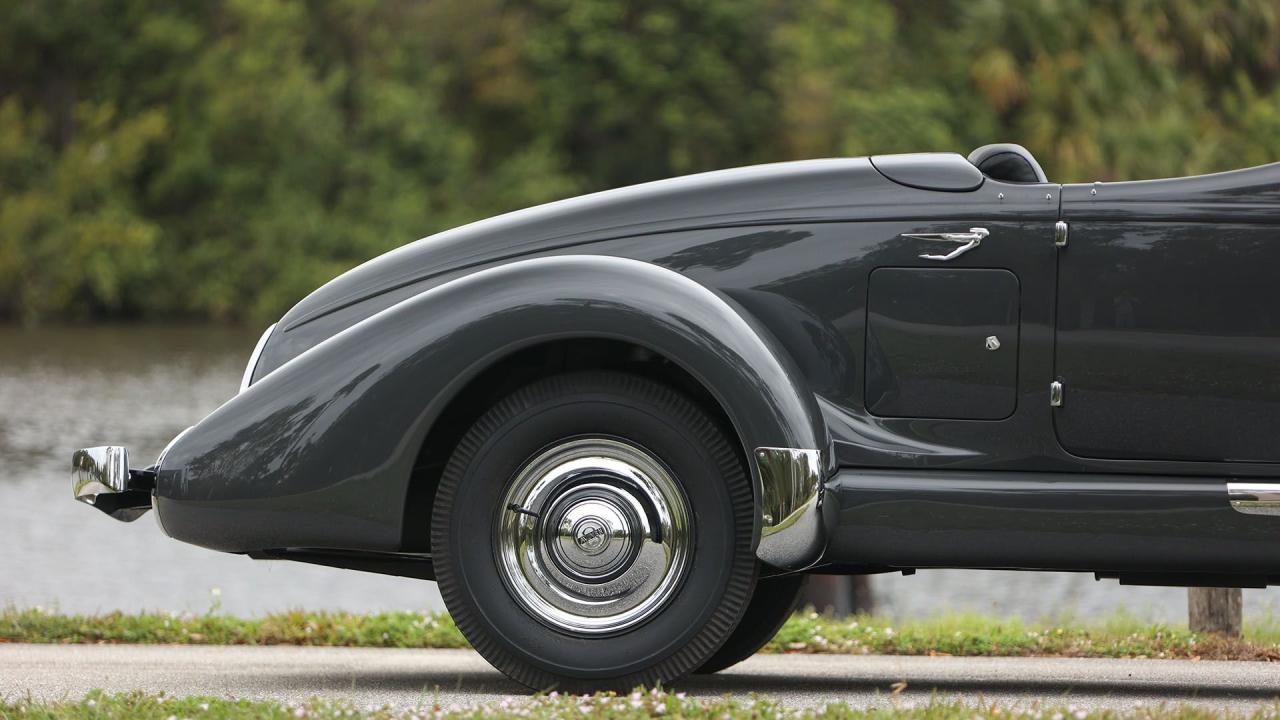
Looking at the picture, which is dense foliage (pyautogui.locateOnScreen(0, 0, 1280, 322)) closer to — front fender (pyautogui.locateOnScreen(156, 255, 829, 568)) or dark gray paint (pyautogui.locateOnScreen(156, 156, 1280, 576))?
dark gray paint (pyautogui.locateOnScreen(156, 156, 1280, 576))

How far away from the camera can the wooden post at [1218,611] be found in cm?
680

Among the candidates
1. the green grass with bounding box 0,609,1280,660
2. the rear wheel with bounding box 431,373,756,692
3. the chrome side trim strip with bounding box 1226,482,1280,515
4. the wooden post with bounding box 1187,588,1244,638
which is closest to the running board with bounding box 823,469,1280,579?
the chrome side trim strip with bounding box 1226,482,1280,515

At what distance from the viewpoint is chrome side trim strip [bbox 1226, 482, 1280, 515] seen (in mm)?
4570

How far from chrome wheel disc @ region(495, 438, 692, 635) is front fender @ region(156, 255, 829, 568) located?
283 millimetres

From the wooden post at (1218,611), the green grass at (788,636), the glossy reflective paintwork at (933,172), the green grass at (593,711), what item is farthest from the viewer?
the wooden post at (1218,611)

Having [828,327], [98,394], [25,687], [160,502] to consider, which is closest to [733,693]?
[828,327]

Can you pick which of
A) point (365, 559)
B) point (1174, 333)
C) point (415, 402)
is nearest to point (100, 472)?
point (365, 559)

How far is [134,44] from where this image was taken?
43.6 m

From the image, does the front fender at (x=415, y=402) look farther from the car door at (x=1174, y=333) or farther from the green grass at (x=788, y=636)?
the green grass at (x=788, y=636)

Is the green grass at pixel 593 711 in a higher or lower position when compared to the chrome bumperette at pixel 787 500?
lower

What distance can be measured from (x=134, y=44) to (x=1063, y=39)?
2284 cm

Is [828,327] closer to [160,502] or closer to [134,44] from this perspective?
[160,502]

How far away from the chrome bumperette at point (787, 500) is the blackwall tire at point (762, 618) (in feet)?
3.06

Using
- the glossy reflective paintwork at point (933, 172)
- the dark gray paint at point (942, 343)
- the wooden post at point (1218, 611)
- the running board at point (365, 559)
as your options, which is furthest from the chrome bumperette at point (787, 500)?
the wooden post at point (1218, 611)
